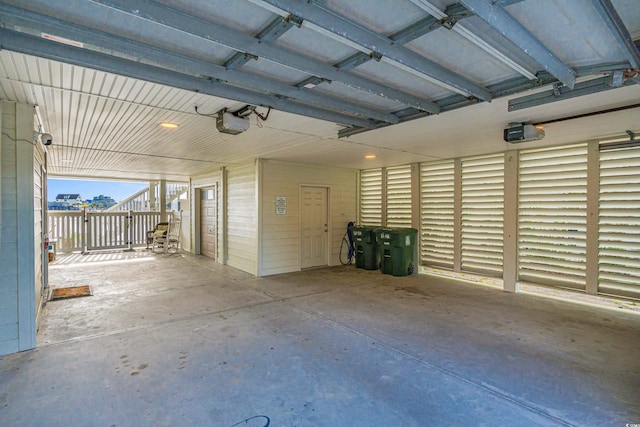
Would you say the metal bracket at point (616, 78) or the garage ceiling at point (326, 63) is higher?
the garage ceiling at point (326, 63)

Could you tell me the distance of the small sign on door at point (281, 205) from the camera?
6.90 metres

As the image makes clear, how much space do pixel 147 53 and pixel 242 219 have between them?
17.7 ft

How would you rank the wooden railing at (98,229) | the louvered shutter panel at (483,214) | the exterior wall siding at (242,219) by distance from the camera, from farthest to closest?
the wooden railing at (98,229) < the exterior wall siding at (242,219) < the louvered shutter panel at (483,214)

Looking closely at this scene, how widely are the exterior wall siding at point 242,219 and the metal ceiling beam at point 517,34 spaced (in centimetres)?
549

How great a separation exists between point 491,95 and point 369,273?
4901 mm

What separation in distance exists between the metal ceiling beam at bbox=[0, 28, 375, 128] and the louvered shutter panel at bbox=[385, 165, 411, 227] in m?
4.77

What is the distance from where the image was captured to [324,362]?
117 inches

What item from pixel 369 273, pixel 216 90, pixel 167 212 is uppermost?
pixel 216 90

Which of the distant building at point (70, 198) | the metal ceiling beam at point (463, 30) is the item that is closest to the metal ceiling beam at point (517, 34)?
the metal ceiling beam at point (463, 30)

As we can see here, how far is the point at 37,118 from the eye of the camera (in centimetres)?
368

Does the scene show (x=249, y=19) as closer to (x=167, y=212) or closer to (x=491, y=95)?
(x=491, y=95)

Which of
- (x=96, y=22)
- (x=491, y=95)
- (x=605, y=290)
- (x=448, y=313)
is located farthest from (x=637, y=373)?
(x=96, y=22)

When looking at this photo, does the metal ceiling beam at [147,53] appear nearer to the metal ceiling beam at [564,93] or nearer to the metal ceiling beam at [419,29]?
the metal ceiling beam at [419,29]

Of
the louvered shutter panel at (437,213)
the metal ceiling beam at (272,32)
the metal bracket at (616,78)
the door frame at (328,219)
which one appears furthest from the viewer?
the door frame at (328,219)
